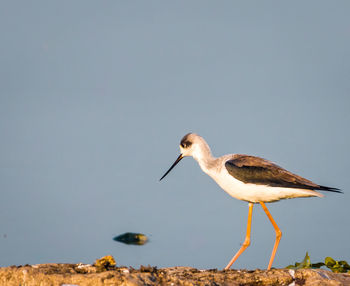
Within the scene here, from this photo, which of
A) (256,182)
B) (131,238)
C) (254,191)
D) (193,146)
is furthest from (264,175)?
(131,238)

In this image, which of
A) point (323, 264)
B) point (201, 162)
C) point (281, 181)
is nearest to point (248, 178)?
point (281, 181)

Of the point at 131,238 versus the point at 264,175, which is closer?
the point at 264,175

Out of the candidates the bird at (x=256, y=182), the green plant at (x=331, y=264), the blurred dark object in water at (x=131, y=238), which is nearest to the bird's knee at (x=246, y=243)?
the bird at (x=256, y=182)

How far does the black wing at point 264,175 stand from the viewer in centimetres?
780

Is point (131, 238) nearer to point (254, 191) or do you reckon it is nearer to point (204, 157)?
point (204, 157)

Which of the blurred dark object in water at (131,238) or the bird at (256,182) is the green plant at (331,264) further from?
the blurred dark object in water at (131,238)

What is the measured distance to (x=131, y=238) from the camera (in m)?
11.3

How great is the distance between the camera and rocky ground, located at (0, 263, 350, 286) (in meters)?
5.15

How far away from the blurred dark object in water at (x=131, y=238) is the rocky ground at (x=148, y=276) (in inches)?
200

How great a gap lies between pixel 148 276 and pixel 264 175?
10.7ft

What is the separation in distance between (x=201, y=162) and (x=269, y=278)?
3114 millimetres

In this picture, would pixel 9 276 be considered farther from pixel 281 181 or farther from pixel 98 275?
pixel 281 181

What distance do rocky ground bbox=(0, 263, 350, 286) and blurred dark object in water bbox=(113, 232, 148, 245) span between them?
16.7 ft

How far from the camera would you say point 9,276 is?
5336 mm
